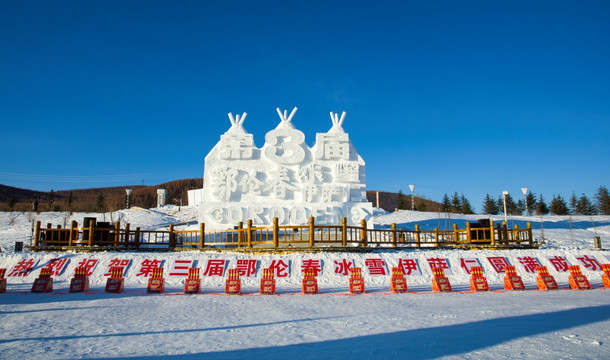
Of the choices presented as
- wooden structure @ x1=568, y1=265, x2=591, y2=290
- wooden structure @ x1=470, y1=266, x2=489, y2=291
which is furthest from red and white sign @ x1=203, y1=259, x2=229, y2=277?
wooden structure @ x1=568, y1=265, x2=591, y2=290

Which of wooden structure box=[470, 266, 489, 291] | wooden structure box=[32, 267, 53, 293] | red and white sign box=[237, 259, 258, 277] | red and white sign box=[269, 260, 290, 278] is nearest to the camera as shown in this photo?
wooden structure box=[32, 267, 53, 293]

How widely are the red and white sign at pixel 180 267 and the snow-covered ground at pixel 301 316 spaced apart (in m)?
0.05

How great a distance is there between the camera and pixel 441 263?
11578 mm

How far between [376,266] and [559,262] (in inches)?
231

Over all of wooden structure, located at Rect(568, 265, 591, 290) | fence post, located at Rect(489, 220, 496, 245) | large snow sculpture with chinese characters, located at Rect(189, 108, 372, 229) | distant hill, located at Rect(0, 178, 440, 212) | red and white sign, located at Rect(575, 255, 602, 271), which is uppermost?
distant hill, located at Rect(0, 178, 440, 212)

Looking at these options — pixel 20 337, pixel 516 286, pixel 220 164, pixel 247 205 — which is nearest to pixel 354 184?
pixel 247 205

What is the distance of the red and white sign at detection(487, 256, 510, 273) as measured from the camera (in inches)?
461

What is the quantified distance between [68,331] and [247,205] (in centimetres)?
1141

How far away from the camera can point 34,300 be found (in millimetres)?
7633

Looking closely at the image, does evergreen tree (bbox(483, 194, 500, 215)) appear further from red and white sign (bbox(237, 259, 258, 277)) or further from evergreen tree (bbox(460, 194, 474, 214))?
red and white sign (bbox(237, 259, 258, 277))

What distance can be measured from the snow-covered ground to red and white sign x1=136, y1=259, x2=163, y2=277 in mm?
140

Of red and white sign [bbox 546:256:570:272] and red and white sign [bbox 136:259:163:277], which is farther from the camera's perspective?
red and white sign [bbox 546:256:570:272]

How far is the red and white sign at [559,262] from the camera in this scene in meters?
12.0

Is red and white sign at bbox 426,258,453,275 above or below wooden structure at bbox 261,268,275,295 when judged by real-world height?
above
